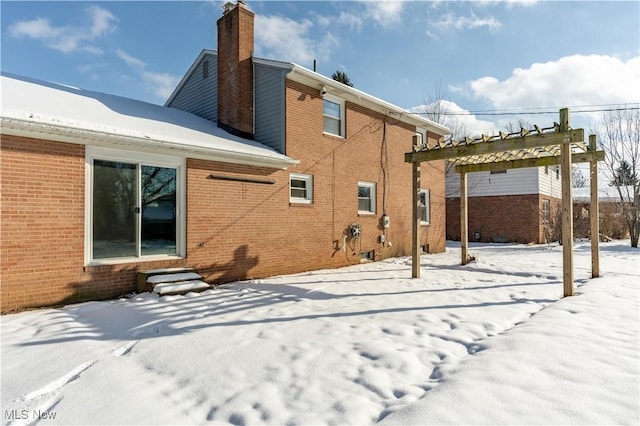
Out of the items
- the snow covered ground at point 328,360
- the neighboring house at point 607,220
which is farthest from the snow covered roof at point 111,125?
the neighboring house at point 607,220

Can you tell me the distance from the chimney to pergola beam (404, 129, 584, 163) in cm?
516

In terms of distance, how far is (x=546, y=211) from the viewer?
20.4 m

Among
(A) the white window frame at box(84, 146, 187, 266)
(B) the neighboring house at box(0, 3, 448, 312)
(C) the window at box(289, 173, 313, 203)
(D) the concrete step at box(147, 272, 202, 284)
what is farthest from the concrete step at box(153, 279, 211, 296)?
(C) the window at box(289, 173, 313, 203)

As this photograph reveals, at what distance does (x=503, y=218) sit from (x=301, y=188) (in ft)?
49.6

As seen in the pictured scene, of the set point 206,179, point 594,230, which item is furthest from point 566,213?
point 206,179

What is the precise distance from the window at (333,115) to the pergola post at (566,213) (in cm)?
648

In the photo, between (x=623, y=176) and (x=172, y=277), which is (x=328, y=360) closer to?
(x=172, y=277)

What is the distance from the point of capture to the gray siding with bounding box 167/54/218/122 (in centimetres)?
1200

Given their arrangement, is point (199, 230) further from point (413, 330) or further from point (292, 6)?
point (292, 6)

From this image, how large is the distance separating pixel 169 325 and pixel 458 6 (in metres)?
11.0

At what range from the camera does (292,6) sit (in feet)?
36.6

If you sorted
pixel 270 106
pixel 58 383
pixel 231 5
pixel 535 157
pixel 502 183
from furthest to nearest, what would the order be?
pixel 502 183 → pixel 231 5 → pixel 270 106 → pixel 535 157 → pixel 58 383

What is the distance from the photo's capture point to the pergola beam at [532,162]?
28.1ft

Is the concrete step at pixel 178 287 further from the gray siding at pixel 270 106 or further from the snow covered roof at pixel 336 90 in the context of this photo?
the snow covered roof at pixel 336 90
